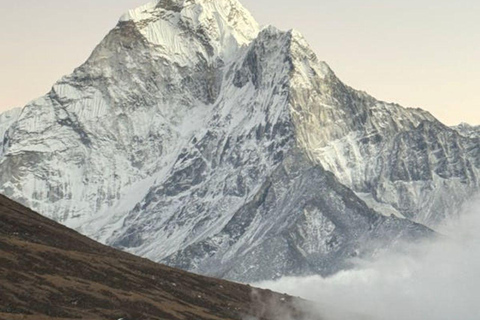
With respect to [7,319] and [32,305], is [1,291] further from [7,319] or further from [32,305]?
[7,319]

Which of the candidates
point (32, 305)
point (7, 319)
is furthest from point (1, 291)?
point (7, 319)

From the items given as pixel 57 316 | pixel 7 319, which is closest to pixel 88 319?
pixel 57 316

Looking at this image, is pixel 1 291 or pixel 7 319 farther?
pixel 1 291

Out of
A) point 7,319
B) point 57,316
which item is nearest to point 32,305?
point 57,316

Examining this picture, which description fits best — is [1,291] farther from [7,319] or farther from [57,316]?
[7,319]

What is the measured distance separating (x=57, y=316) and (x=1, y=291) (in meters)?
10.7

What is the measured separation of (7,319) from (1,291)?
25999 mm

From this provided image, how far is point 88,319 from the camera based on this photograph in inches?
7864

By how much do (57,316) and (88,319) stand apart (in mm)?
6057

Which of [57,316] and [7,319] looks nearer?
[7,319]

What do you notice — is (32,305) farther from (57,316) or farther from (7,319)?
(7,319)

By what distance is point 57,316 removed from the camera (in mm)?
196125

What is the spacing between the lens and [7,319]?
172m

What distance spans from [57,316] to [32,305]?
16.4 ft
